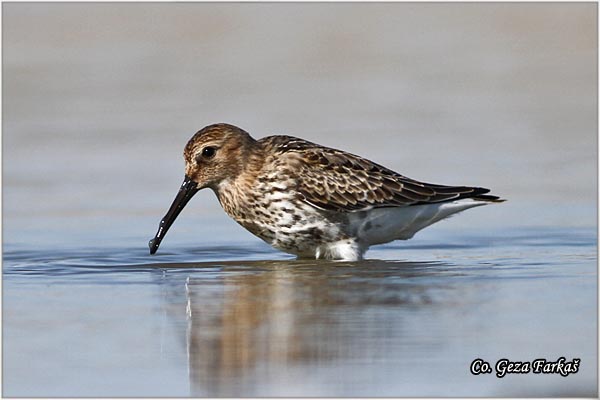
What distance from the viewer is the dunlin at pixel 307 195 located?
1038 centimetres

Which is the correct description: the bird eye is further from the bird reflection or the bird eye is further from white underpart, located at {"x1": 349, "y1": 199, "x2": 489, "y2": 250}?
white underpart, located at {"x1": 349, "y1": 199, "x2": 489, "y2": 250}

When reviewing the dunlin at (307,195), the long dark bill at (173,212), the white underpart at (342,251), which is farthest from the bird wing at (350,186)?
the long dark bill at (173,212)

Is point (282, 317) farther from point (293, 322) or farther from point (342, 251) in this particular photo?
point (342, 251)

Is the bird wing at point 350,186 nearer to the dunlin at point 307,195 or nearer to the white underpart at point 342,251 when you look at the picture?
the dunlin at point 307,195

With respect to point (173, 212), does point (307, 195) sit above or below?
above

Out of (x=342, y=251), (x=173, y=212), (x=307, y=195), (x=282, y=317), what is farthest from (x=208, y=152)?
(x=282, y=317)

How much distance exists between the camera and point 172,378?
6996mm

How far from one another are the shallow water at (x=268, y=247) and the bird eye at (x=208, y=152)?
0.83 metres

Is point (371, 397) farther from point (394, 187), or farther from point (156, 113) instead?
point (156, 113)

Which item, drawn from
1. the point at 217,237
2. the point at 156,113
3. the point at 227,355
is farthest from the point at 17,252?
the point at 156,113

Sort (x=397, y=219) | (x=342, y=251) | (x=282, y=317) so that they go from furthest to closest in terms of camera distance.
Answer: (x=397, y=219) < (x=342, y=251) < (x=282, y=317)

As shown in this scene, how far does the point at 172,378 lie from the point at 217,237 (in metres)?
4.72

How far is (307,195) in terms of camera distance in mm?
10406

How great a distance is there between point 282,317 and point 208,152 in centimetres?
276
